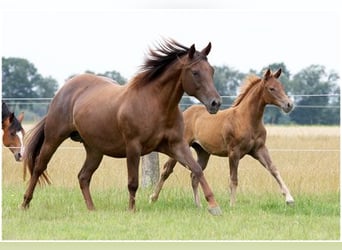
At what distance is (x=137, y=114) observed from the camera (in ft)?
27.6

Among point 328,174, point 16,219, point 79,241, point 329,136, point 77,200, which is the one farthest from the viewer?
point 329,136

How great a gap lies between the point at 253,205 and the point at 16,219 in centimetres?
303

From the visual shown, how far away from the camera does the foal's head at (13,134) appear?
40.8 ft

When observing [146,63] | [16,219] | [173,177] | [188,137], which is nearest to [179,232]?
[16,219]

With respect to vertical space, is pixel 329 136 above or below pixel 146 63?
below

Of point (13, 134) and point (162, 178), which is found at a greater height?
point (13, 134)

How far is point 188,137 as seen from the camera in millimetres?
11172

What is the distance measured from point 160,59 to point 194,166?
1.43 meters

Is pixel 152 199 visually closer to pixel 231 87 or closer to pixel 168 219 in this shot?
pixel 168 219

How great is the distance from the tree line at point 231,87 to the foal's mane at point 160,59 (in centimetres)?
860

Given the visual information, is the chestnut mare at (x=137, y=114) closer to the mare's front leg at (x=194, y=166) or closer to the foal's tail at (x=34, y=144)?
the mare's front leg at (x=194, y=166)

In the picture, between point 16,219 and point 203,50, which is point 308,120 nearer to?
point 203,50

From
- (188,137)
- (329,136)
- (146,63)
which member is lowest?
(329,136)

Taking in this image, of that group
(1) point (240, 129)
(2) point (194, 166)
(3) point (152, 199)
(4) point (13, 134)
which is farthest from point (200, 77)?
(4) point (13, 134)
